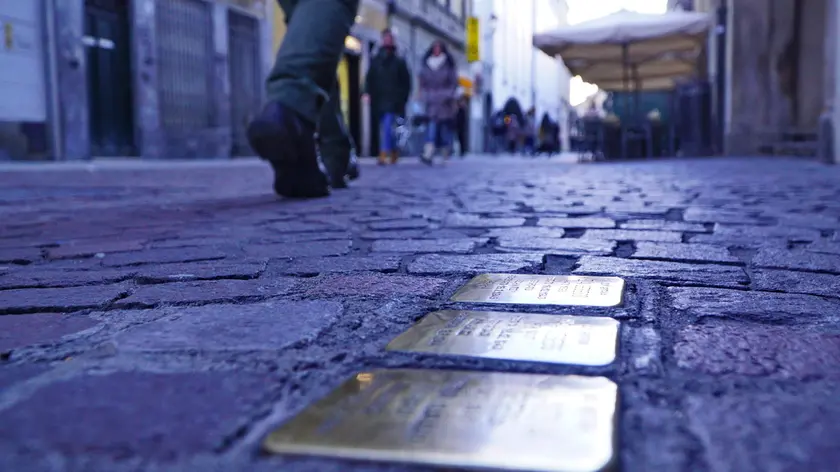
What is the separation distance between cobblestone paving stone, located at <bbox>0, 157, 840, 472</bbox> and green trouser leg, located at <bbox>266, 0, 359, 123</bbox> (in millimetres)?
474

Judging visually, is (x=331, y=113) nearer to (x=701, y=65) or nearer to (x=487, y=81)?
(x=701, y=65)

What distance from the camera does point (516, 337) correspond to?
129 cm

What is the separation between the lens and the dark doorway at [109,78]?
13328 mm

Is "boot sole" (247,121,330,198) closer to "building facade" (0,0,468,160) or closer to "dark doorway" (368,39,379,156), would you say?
"building facade" (0,0,468,160)

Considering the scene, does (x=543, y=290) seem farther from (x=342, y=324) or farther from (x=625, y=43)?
(x=625, y=43)

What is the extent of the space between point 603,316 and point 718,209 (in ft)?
8.69

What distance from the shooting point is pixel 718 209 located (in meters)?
3.91

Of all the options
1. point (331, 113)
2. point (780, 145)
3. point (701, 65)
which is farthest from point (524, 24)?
point (331, 113)

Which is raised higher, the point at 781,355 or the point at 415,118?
the point at 415,118

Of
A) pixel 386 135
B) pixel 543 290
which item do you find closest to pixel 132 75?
pixel 386 135

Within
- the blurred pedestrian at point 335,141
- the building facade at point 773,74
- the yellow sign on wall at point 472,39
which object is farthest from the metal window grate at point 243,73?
the yellow sign on wall at point 472,39

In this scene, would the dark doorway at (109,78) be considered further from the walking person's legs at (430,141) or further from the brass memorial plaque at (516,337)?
the brass memorial plaque at (516,337)

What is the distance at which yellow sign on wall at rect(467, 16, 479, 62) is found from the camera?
98.6ft

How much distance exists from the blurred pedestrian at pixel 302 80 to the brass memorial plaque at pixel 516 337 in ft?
7.05
